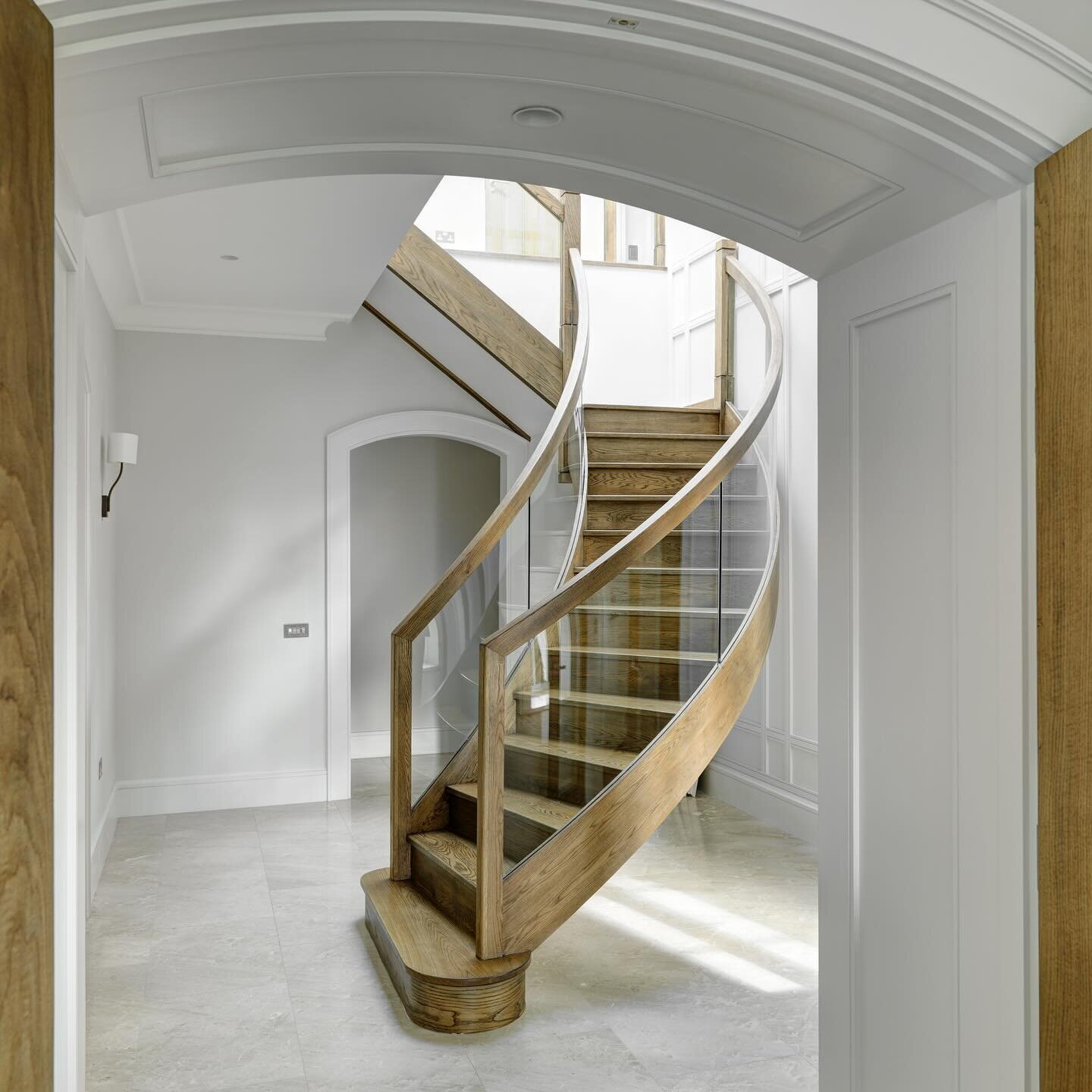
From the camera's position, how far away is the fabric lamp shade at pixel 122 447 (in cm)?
482

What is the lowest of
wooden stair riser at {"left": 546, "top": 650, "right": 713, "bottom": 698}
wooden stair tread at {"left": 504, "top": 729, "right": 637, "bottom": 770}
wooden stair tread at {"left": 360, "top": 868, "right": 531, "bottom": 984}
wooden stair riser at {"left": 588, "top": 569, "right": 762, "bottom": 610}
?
wooden stair tread at {"left": 360, "top": 868, "right": 531, "bottom": 984}

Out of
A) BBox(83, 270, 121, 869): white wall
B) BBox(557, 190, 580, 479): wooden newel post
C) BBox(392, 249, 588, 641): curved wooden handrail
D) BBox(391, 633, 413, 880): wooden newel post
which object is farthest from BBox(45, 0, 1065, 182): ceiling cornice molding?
BBox(557, 190, 580, 479): wooden newel post

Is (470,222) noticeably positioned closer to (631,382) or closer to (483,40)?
(631,382)

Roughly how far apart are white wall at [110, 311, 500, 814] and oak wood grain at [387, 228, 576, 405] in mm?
837

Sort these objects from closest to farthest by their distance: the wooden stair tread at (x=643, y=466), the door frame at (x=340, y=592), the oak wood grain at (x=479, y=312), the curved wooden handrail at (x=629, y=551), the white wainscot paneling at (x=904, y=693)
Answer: the white wainscot paneling at (x=904, y=693)
the curved wooden handrail at (x=629, y=551)
the oak wood grain at (x=479, y=312)
the wooden stair tread at (x=643, y=466)
the door frame at (x=340, y=592)

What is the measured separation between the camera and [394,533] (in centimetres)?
762

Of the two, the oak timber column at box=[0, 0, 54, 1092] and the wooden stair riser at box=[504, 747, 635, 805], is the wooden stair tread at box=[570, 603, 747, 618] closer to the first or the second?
the wooden stair riser at box=[504, 747, 635, 805]

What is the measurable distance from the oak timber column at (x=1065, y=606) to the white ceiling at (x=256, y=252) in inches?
86.8

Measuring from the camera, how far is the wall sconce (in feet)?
15.8

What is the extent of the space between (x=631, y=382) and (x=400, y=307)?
178 cm

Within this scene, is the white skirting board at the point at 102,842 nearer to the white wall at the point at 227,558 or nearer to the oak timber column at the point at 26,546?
the white wall at the point at 227,558

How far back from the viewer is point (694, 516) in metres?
3.65

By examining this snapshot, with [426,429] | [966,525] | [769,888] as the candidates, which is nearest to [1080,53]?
[966,525]

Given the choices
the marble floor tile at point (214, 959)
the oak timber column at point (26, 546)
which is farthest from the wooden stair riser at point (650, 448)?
the oak timber column at point (26, 546)
